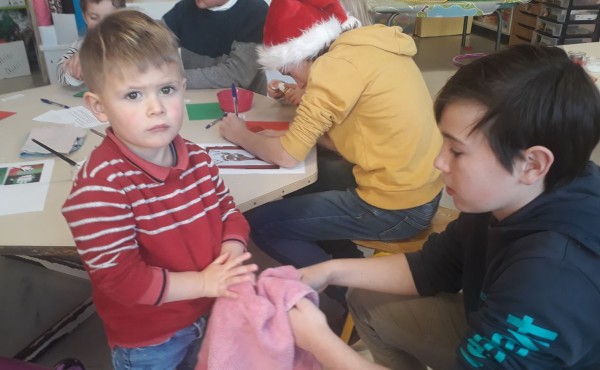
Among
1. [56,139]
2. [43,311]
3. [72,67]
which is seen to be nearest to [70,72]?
[72,67]

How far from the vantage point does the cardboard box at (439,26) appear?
6.01 m

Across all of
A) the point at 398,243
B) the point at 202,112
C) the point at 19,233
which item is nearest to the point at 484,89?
the point at 398,243

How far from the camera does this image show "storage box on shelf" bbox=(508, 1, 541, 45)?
5141 millimetres

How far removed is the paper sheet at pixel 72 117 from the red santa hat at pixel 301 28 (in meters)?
0.66

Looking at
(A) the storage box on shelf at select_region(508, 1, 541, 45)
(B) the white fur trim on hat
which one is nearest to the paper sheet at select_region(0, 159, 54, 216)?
(B) the white fur trim on hat

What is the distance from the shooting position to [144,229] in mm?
1020

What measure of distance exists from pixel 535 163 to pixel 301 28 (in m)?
0.97

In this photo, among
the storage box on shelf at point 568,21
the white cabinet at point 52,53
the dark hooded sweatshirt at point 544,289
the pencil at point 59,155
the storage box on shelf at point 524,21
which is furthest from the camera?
the storage box on shelf at point 524,21

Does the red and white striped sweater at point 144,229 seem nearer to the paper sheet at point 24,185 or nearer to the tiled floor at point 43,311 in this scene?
the paper sheet at point 24,185

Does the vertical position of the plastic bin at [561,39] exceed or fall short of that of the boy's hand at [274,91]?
it falls short

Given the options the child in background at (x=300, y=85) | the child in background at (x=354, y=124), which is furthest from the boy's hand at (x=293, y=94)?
the child in background at (x=354, y=124)

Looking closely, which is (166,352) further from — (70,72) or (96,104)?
(70,72)

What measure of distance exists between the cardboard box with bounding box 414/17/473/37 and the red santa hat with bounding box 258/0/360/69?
4638 millimetres

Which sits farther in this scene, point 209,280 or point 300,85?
point 300,85
